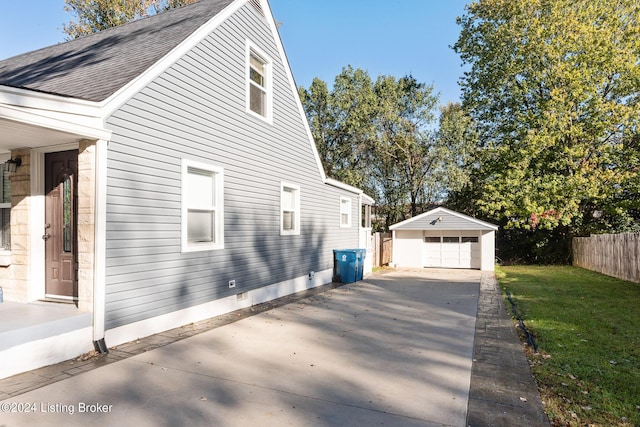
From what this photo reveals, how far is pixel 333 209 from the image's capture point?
12.9 metres

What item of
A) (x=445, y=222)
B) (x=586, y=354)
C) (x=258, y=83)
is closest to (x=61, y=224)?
(x=258, y=83)

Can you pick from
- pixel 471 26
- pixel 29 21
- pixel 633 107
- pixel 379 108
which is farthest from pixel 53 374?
pixel 471 26

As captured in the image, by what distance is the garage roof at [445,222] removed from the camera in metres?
17.5

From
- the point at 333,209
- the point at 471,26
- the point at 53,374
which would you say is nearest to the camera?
the point at 53,374

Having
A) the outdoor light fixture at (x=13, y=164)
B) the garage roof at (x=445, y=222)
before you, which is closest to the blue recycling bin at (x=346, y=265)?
the garage roof at (x=445, y=222)

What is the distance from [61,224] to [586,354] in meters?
7.46

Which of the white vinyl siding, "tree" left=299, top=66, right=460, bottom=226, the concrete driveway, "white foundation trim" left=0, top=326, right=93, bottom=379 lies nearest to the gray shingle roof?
the white vinyl siding

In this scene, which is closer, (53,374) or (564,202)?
(53,374)

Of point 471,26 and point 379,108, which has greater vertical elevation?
point 471,26

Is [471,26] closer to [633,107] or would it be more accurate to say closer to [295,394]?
[633,107]

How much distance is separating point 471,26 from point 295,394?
25.2 m

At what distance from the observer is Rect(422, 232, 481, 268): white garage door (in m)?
18.3

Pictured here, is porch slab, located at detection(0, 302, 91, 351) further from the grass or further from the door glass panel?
the grass

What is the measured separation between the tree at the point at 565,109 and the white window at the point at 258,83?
15.3m
